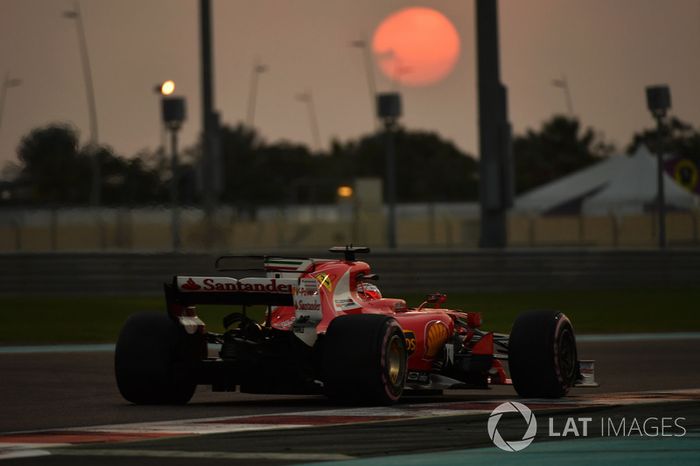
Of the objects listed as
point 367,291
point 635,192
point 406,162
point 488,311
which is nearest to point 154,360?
point 367,291

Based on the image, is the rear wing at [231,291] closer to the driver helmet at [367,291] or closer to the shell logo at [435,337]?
the driver helmet at [367,291]

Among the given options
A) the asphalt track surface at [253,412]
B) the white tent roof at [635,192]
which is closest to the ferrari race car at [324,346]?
the asphalt track surface at [253,412]

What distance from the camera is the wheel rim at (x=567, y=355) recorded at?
12406 millimetres

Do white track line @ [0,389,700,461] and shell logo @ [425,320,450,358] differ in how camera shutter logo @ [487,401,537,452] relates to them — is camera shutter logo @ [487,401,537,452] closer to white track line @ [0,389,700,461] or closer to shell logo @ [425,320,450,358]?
white track line @ [0,389,700,461]

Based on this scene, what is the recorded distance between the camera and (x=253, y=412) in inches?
450

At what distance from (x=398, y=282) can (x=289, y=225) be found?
2538 cm

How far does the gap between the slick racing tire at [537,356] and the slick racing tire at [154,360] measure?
8.03 ft

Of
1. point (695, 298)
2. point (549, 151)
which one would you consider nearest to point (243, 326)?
point (695, 298)

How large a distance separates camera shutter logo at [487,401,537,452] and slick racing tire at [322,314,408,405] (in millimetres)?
831

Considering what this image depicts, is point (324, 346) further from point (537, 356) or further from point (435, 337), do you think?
point (537, 356)

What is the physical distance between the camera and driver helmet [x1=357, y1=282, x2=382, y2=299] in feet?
40.7

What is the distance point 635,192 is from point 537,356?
50.2 metres

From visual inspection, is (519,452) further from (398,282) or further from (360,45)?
(360,45)

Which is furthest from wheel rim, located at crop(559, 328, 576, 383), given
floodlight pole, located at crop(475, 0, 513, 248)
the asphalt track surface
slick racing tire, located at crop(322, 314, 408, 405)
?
floodlight pole, located at crop(475, 0, 513, 248)
